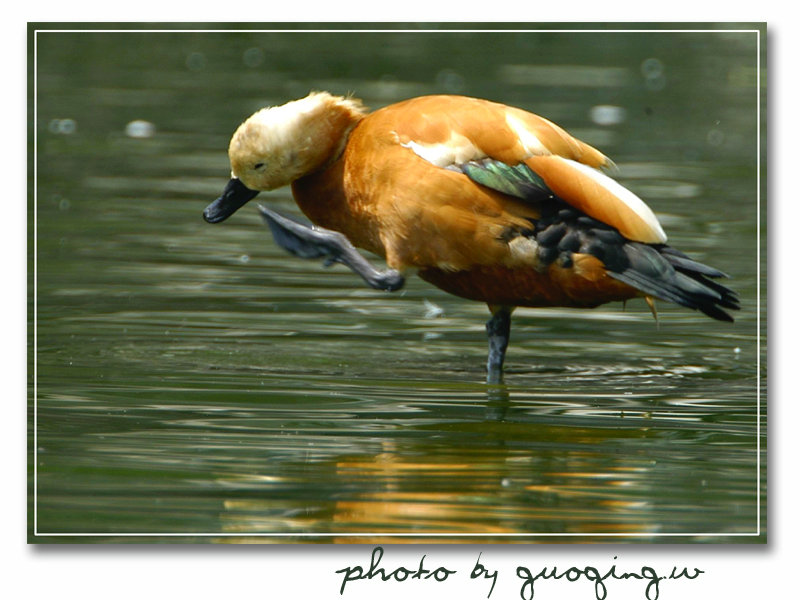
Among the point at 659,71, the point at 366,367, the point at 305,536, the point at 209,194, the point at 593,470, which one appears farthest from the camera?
the point at 209,194

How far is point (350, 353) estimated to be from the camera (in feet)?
20.0

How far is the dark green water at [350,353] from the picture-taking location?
4.77 metres

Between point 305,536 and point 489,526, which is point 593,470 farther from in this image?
point 305,536

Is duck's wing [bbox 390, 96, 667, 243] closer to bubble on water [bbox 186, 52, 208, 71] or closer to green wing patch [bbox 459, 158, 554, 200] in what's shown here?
green wing patch [bbox 459, 158, 554, 200]

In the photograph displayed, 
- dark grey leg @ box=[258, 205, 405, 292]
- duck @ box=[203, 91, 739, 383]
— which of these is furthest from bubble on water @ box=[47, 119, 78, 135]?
duck @ box=[203, 91, 739, 383]

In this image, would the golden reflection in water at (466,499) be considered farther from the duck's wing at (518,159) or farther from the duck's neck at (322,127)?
the duck's neck at (322,127)

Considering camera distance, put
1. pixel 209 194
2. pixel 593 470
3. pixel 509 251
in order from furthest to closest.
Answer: pixel 209 194 → pixel 509 251 → pixel 593 470

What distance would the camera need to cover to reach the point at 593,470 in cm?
503

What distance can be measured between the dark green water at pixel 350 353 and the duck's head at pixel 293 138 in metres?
0.27

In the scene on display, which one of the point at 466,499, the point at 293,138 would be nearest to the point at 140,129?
the point at 293,138

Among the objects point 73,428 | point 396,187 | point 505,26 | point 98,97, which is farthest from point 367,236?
point 98,97

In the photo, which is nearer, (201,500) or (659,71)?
(201,500)

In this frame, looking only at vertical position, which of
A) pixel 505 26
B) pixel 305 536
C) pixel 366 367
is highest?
pixel 505 26

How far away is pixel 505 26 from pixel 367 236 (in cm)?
88
